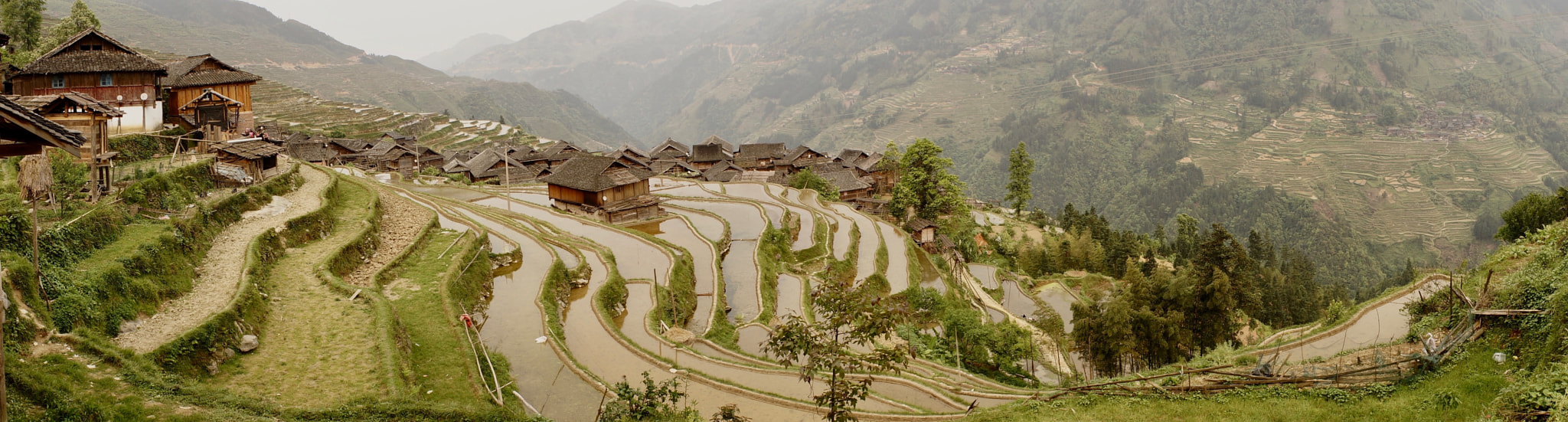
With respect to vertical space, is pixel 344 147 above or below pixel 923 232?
above

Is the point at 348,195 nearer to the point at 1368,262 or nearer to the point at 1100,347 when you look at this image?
the point at 1100,347

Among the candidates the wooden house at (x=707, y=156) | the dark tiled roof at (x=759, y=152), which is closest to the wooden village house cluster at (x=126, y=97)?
the wooden house at (x=707, y=156)

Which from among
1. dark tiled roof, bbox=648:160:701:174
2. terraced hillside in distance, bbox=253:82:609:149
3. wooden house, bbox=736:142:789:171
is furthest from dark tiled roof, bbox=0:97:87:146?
terraced hillside in distance, bbox=253:82:609:149

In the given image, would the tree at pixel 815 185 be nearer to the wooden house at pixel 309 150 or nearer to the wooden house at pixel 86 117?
the wooden house at pixel 309 150

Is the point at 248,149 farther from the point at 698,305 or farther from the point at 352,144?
the point at 352,144

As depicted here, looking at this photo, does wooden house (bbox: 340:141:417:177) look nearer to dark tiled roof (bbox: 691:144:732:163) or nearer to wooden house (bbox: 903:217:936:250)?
dark tiled roof (bbox: 691:144:732:163)

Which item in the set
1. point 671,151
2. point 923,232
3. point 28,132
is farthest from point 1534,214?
point 671,151
